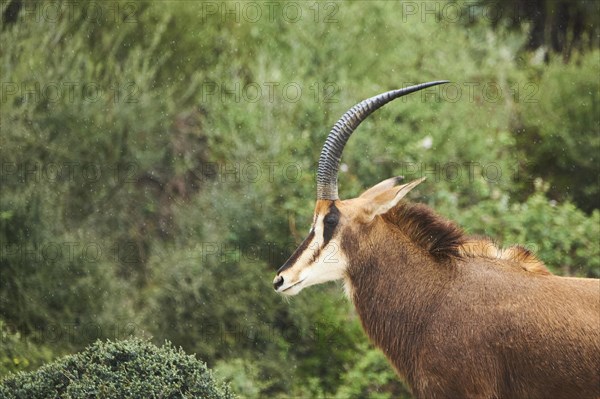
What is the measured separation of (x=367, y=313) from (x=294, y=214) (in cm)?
511

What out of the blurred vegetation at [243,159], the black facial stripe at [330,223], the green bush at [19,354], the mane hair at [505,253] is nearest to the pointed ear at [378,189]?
the black facial stripe at [330,223]

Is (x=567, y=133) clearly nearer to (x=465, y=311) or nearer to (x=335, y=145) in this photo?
(x=335, y=145)

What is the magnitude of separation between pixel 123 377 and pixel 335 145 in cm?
229

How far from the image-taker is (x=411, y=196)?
491 inches

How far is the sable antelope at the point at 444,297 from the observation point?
259 inches

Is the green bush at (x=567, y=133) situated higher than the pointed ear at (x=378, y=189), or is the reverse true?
the pointed ear at (x=378, y=189)

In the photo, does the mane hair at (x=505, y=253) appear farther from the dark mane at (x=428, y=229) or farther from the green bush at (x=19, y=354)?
the green bush at (x=19, y=354)

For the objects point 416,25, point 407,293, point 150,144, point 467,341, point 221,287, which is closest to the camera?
point 467,341

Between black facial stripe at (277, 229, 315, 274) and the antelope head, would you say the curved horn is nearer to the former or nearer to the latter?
the antelope head

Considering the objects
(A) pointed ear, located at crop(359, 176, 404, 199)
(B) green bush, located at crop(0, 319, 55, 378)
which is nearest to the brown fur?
(A) pointed ear, located at crop(359, 176, 404, 199)

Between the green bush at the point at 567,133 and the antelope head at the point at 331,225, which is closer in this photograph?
the antelope head at the point at 331,225

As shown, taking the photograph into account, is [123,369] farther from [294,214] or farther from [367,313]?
[294,214]

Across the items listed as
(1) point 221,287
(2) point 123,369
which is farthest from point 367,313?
(1) point 221,287

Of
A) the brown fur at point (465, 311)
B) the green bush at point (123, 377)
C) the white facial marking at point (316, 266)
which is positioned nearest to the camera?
the brown fur at point (465, 311)
